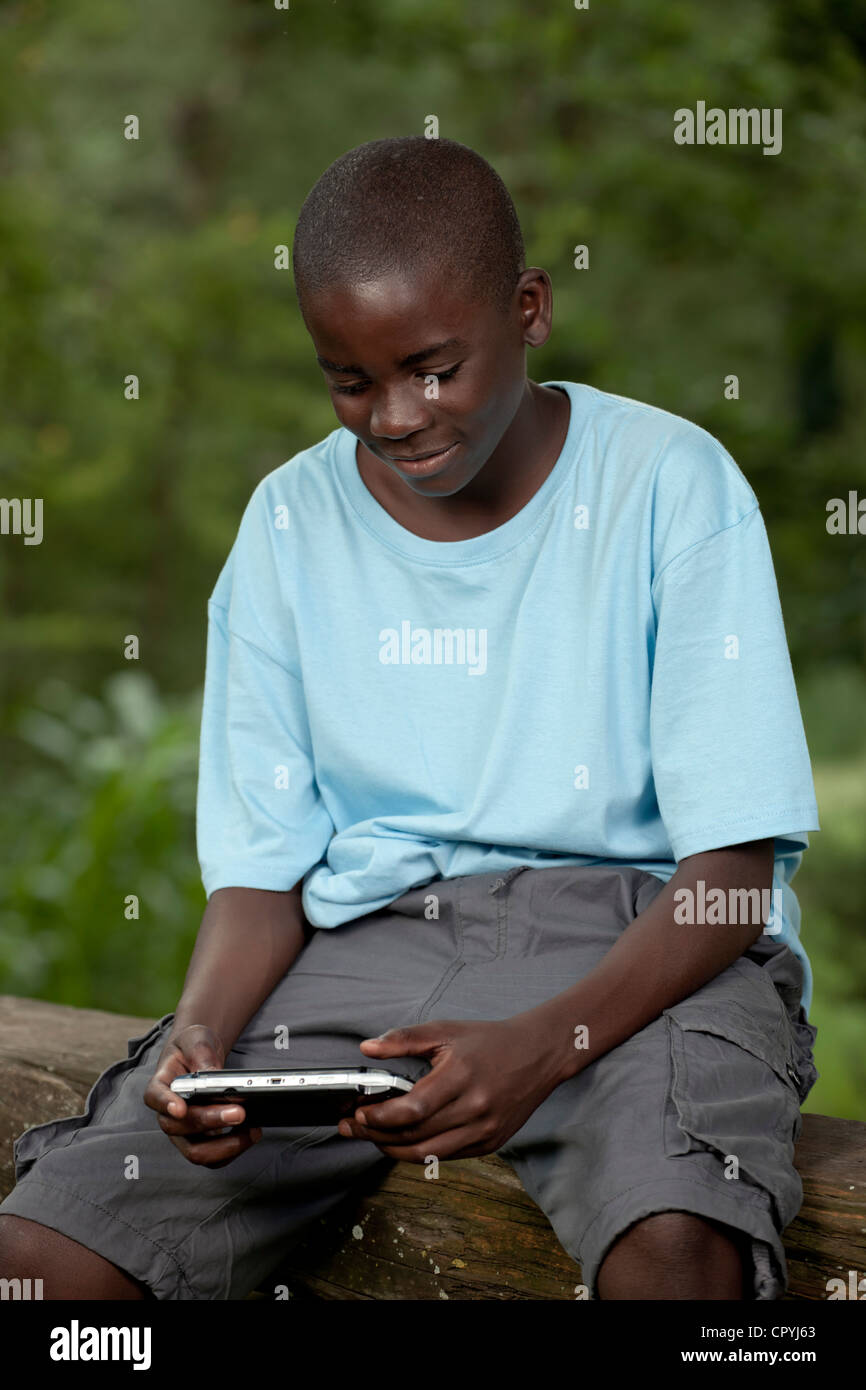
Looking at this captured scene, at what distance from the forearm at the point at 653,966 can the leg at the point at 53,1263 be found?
496 millimetres

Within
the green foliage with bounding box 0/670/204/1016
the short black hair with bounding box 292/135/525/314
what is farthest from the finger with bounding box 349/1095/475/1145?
the green foliage with bounding box 0/670/204/1016

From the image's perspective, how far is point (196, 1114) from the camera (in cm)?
137

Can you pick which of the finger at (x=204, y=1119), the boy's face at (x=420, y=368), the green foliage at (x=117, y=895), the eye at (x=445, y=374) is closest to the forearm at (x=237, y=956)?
the finger at (x=204, y=1119)

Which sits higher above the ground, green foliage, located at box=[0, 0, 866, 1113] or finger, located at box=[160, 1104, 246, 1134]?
green foliage, located at box=[0, 0, 866, 1113]

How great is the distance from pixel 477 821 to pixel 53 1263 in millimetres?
623

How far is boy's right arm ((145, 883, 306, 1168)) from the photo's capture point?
1403 mm

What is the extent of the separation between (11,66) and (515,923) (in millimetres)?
4682

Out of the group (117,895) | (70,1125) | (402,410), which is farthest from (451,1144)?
(117,895)

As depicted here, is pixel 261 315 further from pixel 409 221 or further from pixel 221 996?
pixel 221 996

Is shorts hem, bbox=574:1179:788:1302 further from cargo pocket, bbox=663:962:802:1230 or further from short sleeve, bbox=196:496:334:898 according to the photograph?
short sleeve, bbox=196:496:334:898

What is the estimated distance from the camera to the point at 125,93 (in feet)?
20.8

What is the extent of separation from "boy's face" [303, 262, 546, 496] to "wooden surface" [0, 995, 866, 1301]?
2.54 feet

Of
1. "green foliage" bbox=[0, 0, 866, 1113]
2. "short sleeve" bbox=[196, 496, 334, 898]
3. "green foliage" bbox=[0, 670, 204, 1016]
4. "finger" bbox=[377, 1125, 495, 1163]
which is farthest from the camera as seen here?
"green foliage" bbox=[0, 0, 866, 1113]

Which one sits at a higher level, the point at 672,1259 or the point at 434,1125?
the point at 434,1125
